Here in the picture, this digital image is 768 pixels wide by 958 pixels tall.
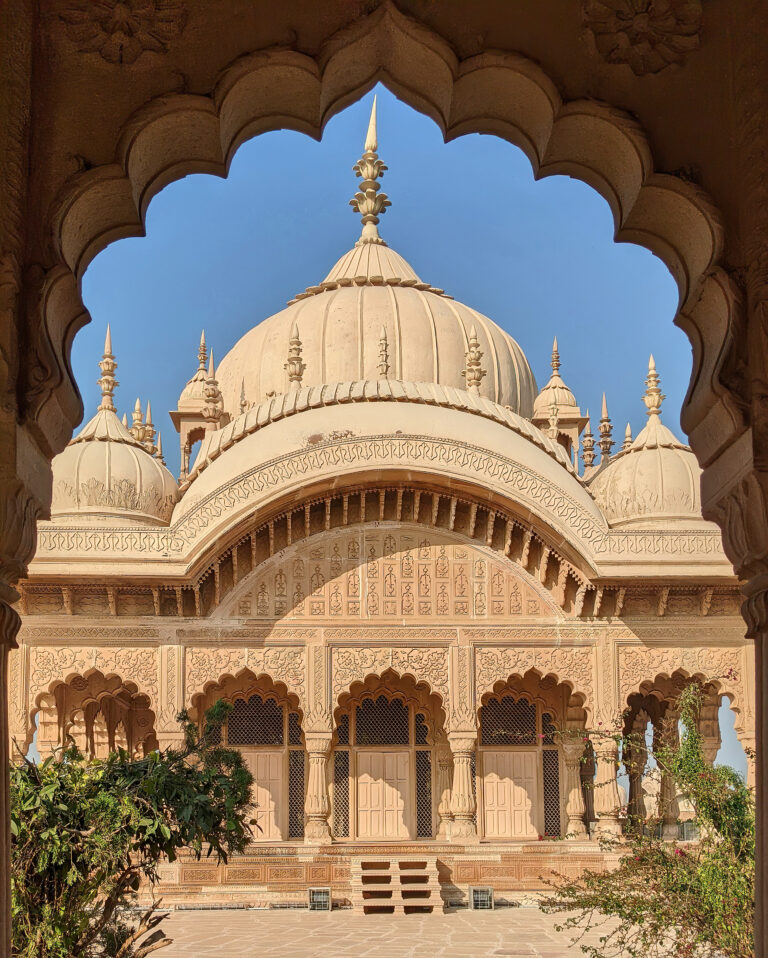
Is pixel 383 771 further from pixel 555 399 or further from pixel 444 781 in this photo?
pixel 555 399

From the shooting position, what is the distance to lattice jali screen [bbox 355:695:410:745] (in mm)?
16688

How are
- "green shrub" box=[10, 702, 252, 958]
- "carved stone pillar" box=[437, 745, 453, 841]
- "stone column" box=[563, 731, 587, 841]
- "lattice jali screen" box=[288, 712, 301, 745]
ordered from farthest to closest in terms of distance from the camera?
1. "lattice jali screen" box=[288, 712, 301, 745]
2. "carved stone pillar" box=[437, 745, 453, 841]
3. "stone column" box=[563, 731, 587, 841]
4. "green shrub" box=[10, 702, 252, 958]

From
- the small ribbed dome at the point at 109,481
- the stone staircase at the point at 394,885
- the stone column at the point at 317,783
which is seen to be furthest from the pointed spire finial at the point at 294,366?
the stone staircase at the point at 394,885

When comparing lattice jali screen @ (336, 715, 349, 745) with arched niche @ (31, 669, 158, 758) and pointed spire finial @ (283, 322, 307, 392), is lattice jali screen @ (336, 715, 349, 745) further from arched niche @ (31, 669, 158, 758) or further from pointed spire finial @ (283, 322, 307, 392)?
pointed spire finial @ (283, 322, 307, 392)

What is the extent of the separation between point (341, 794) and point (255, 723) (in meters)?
1.42

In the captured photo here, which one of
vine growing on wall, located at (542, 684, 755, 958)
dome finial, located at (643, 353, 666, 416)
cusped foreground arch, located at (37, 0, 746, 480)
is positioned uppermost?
dome finial, located at (643, 353, 666, 416)

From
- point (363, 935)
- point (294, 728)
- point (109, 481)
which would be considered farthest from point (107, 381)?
point (363, 935)

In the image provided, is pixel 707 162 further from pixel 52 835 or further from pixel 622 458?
pixel 622 458

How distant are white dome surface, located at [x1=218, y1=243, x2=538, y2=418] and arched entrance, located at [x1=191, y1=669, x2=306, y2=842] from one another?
614 centimetres

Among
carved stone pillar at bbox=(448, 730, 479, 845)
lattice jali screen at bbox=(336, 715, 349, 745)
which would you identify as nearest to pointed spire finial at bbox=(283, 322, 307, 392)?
lattice jali screen at bbox=(336, 715, 349, 745)

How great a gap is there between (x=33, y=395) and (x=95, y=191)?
710mm

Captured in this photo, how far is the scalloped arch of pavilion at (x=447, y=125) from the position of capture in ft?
12.6

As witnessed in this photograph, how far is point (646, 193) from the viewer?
4160 mm

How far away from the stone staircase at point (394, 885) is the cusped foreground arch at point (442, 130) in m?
11.1
